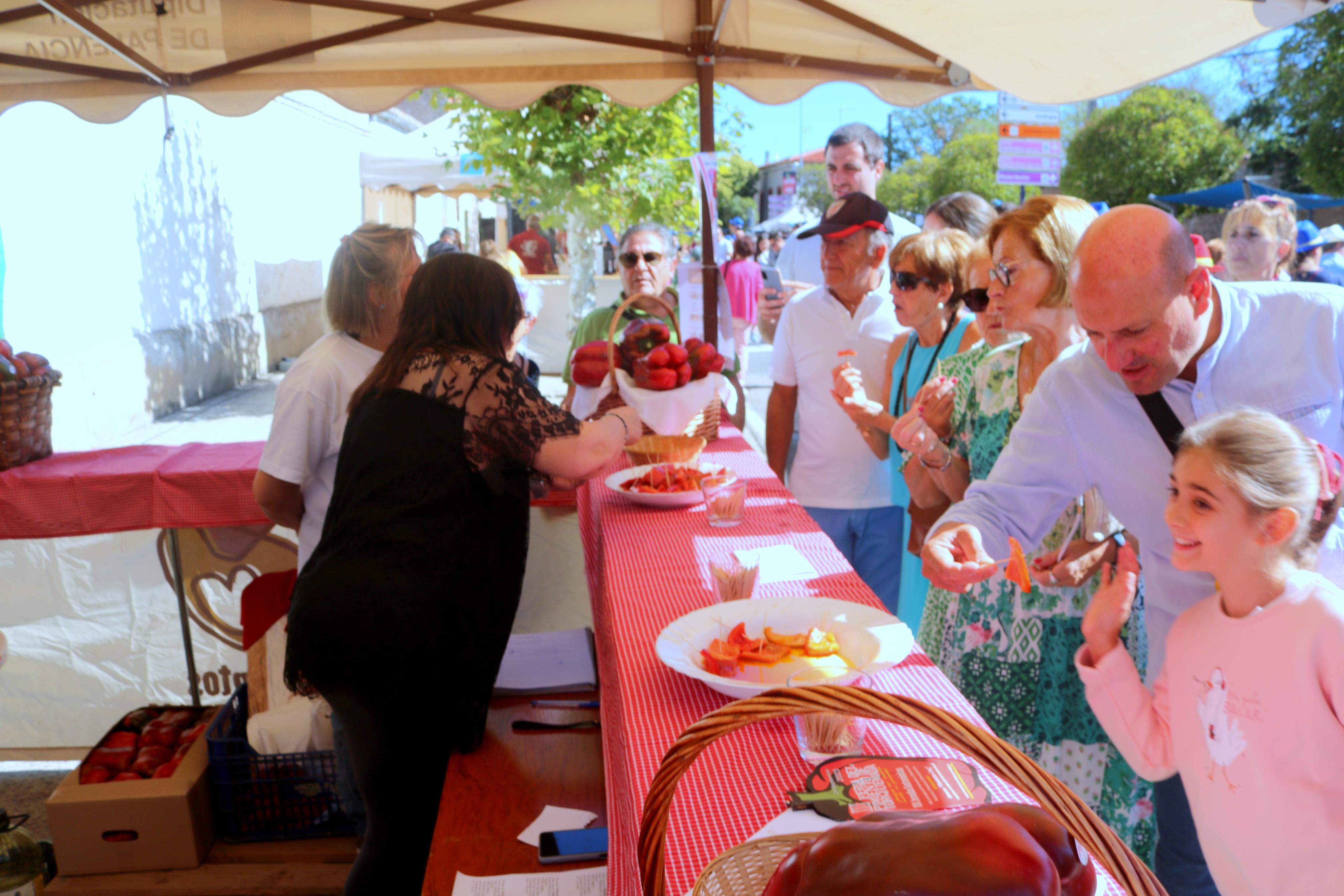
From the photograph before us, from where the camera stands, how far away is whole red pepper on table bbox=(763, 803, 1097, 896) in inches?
30.4

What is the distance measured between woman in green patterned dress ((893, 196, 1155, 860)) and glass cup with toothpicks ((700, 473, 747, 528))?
603mm

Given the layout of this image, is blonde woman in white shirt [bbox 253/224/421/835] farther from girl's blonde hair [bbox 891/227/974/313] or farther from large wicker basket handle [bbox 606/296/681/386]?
girl's blonde hair [bbox 891/227/974/313]

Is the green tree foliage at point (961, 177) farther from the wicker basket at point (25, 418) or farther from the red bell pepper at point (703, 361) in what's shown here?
the wicker basket at point (25, 418)

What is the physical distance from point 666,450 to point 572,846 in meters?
1.44

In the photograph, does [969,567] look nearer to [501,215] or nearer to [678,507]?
[678,507]

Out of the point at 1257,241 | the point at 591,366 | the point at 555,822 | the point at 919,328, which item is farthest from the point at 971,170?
the point at 555,822

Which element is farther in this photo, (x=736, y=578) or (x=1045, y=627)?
(x=1045, y=627)

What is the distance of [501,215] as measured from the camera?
2666 cm

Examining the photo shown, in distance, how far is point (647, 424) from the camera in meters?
3.27

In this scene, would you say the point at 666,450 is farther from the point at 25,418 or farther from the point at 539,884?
the point at 25,418

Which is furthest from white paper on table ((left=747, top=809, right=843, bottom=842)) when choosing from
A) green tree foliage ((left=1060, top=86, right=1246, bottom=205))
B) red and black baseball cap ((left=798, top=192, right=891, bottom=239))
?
green tree foliage ((left=1060, top=86, right=1246, bottom=205))

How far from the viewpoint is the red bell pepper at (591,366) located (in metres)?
3.38

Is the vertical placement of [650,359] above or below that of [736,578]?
above

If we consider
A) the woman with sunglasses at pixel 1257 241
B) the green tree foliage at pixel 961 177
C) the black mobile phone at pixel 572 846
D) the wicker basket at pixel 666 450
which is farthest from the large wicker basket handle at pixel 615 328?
the green tree foliage at pixel 961 177
